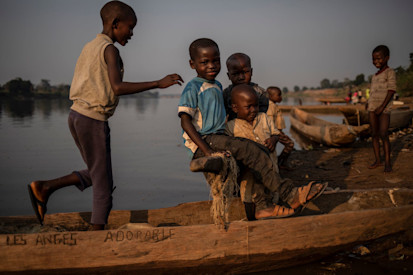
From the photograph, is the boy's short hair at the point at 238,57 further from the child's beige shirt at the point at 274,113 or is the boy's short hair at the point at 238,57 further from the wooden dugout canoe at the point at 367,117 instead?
the wooden dugout canoe at the point at 367,117

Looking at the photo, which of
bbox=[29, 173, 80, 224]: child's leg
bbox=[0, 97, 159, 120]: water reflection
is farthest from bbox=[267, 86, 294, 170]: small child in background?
bbox=[0, 97, 159, 120]: water reflection

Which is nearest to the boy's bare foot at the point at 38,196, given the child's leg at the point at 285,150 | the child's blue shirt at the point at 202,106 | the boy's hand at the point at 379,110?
the child's blue shirt at the point at 202,106

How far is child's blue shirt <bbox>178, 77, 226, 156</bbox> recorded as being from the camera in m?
2.86

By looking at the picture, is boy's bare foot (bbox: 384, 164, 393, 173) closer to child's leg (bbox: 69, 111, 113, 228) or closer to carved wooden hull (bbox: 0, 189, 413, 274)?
carved wooden hull (bbox: 0, 189, 413, 274)

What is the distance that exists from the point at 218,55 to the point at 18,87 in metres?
49.6

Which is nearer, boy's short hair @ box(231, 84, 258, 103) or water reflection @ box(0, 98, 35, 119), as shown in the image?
boy's short hair @ box(231, 84, 258, 103)

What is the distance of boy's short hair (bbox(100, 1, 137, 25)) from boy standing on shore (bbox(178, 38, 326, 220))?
61 centimetres

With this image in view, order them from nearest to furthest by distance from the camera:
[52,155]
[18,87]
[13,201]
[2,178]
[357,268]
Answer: [357,268], [13,201], [2,178], [52,155], [18,87]

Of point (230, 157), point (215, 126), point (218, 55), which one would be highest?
point (218, 55)

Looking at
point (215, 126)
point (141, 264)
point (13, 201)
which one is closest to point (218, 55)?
point (215, 126)

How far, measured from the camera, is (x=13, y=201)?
4.70 metres

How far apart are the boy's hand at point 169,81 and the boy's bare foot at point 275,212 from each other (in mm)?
1326

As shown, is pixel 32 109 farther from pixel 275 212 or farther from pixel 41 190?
pixel 275 212

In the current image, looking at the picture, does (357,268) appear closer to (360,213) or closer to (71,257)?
(360,213)
